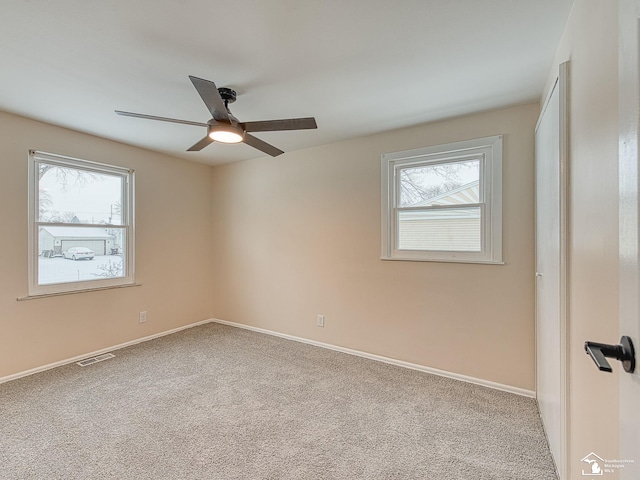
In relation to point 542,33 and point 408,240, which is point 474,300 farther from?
point 542,33

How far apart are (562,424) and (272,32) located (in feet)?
8.37

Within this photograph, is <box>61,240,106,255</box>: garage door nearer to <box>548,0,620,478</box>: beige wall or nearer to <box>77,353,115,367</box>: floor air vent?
<box>77,353,115,367</box>: floor air vent

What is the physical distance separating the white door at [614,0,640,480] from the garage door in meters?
4.19

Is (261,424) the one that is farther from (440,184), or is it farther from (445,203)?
(440,184)

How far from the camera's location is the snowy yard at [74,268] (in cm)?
306

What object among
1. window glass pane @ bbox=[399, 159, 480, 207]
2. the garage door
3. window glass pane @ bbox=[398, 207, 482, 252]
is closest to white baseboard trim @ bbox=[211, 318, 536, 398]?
window glass pane @ bbox=[398, 207, 482, 252]

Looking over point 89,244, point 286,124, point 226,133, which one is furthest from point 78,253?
point 286,124

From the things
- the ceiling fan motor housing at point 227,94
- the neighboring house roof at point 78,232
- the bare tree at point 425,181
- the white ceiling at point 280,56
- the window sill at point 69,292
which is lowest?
the window sill at point 69,292

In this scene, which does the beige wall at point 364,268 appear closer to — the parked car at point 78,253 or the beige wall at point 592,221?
the beige wall at point 592,221

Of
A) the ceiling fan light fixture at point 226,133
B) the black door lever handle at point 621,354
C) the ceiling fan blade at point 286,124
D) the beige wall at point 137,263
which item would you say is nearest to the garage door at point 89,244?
the beige wall at point 137,263

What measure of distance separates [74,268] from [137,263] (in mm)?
633

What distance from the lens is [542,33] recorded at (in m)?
1.69

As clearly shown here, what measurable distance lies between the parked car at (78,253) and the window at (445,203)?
3225 millimetres

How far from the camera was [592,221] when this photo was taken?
1185mm
